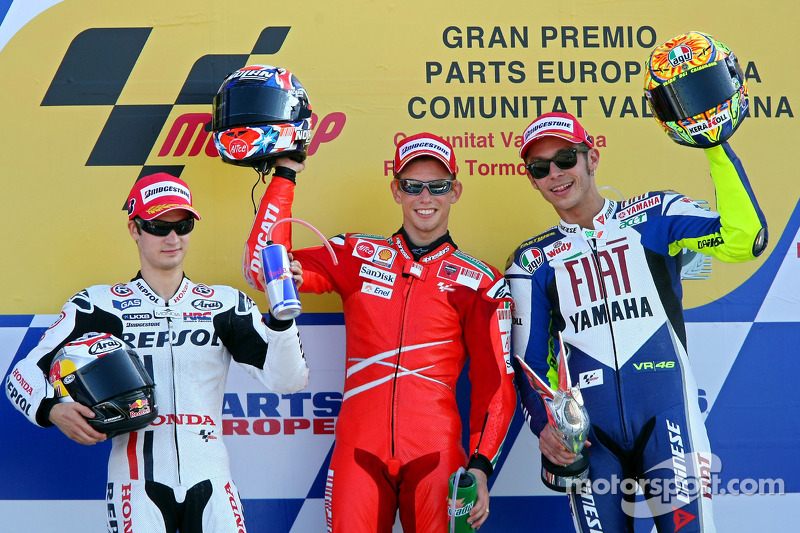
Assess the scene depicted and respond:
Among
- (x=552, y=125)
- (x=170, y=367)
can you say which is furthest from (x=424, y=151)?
(x=170, y=367)

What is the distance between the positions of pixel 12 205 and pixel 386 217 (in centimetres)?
188

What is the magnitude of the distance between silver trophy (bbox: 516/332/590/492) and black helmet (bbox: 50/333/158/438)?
4.65ft

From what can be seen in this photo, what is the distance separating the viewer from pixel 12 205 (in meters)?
3.71

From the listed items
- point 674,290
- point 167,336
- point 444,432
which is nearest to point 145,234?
point 167,336

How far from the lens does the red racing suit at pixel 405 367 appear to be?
9.55ft

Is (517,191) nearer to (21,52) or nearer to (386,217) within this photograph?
(386,217)

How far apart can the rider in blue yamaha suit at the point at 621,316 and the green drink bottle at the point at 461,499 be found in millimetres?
331

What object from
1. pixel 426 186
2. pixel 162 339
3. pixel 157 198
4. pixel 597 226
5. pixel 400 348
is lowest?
pixel 162 339

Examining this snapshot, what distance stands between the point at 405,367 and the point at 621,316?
0.90 metres

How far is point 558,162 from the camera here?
3090 millimetres

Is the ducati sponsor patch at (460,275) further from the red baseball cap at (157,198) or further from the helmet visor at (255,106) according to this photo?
the red baseball cap at (157,198)

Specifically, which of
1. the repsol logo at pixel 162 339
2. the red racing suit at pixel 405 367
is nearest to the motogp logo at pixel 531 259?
the red racing suit at pixel 405 367

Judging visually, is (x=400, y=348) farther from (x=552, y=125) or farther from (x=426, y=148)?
(x=552, y=125)

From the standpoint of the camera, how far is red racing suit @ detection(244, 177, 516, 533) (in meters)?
2.91
